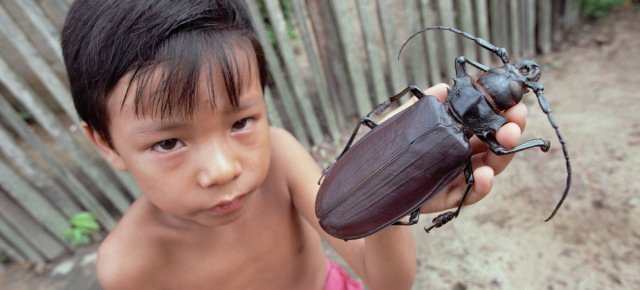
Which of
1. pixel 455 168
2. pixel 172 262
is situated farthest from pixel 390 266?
pixel 172 262

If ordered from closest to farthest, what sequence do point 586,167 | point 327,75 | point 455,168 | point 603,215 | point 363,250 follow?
point 455,168 → point 363,250 → point 603,215 → point 586,167 → point 327,75

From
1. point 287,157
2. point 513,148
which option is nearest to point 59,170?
point 287,157

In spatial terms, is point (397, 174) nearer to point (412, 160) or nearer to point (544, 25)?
point (412, 160)

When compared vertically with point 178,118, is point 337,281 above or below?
below

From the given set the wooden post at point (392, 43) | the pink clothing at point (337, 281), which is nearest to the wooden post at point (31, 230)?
the pink clothing at point (337, 281)

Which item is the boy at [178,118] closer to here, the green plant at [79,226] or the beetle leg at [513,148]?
the beetle leg at [513,148]

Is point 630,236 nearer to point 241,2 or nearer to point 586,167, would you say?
point 586,167
